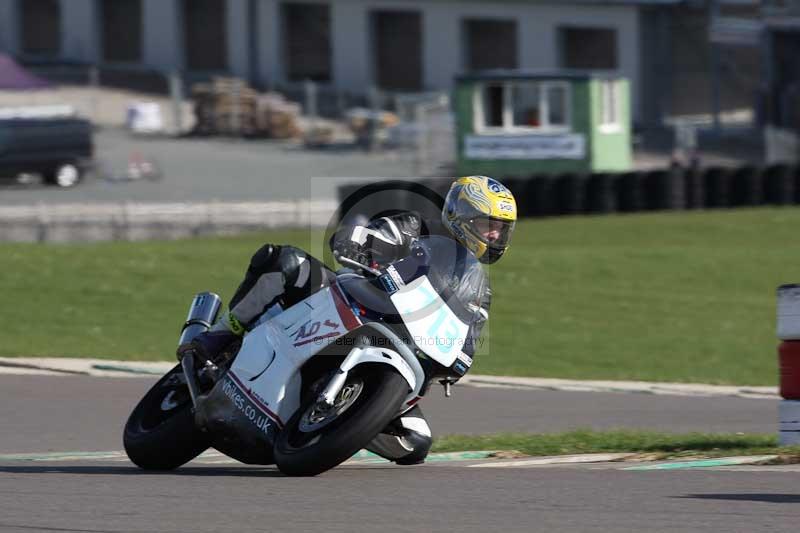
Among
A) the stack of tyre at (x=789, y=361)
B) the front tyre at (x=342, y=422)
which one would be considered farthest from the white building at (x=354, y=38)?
the front tyre at (x=342, y=422)

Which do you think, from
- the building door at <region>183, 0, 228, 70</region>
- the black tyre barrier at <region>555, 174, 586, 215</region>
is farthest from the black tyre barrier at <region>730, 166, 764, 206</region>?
the building door at <region>183, 0, 228, 70</region>

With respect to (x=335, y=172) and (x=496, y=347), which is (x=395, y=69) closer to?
(x=335, y=172)

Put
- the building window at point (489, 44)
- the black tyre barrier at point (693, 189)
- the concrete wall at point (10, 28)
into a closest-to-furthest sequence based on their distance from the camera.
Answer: the black tyre barrier at point (693, 189) → the building window at point (489, 44) → the concrete wall at point (10, 28)

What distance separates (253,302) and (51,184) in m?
26.9

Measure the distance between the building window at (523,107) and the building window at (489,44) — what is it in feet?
34.4

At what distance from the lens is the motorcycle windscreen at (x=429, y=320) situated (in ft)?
22.1

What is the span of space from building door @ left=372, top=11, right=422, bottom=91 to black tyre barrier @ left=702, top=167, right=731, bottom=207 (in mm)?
20984

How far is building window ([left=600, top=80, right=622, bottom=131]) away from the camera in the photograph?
35.6m

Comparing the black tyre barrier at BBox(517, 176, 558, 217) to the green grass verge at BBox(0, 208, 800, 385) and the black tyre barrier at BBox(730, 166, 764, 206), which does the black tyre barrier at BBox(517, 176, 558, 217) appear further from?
the green grass verge at BBox(0, 208, 800, 385)

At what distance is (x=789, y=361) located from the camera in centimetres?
784

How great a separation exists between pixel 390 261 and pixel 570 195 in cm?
2053

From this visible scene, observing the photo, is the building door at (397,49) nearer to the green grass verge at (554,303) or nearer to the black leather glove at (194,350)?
the green grass verge at (554,303)

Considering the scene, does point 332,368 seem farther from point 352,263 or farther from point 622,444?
point 622,444

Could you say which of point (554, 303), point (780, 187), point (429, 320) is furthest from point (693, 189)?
A: point (429, 320)
